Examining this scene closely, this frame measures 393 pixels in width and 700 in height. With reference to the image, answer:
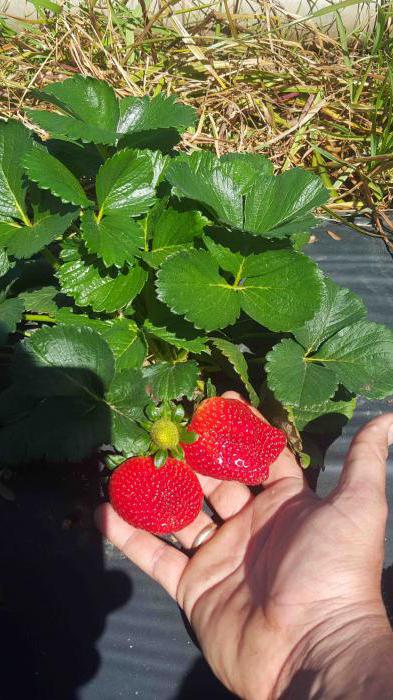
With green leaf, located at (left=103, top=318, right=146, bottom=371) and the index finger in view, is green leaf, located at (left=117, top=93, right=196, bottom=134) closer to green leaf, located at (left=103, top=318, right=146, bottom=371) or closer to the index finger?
green leaf, located at (left=103, top=318, right=146, bottom=371)

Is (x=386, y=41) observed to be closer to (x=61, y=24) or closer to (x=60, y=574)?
(x=61, y=24)

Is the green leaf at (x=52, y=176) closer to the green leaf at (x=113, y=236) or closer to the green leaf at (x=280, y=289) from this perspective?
the green leaf at (x=113, y=236)

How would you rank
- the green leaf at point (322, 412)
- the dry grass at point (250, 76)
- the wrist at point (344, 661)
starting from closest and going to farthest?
the wrist at point (344, 661), the green leaf at point (322, 412), the dry grass at point (250, 76)

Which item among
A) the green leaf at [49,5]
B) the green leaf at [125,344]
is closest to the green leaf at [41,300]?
the green leaf at [125,344]

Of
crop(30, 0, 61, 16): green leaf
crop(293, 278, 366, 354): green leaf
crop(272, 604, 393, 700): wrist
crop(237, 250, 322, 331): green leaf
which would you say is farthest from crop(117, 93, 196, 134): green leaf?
crop(30, 0, 61, 16): green leaf

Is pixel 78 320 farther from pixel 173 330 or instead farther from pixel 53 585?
pixel 53 585
